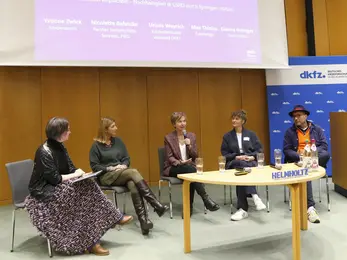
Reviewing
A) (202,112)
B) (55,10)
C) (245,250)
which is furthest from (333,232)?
(55,10)

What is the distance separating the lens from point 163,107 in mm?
5582

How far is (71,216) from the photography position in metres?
2.87

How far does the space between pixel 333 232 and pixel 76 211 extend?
225cm

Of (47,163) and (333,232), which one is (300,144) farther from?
(47,163)

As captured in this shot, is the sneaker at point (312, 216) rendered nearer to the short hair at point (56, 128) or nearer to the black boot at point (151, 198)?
the black boot at point (151, 198)

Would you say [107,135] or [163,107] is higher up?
[163,107]

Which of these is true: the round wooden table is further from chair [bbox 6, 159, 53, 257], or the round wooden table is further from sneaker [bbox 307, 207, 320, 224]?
chair [bbox 6, 159, 53, 257]

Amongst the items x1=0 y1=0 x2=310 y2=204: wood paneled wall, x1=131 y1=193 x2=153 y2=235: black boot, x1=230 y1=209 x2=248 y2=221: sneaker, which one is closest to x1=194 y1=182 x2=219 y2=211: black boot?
x1=230 y1=209 x2=248 y2=221: sneaker

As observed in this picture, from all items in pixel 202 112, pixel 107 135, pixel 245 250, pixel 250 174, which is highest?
pixel 202 112

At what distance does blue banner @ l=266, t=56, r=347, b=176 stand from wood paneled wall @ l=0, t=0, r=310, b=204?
28 centimetres

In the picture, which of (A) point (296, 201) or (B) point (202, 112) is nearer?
(A) point (296, 201)

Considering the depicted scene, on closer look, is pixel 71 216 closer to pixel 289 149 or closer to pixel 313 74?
pixel 289 149

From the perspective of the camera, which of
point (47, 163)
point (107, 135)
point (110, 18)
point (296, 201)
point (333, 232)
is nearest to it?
point (296, 201)

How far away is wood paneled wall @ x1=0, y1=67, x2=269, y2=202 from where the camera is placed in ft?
15.9
